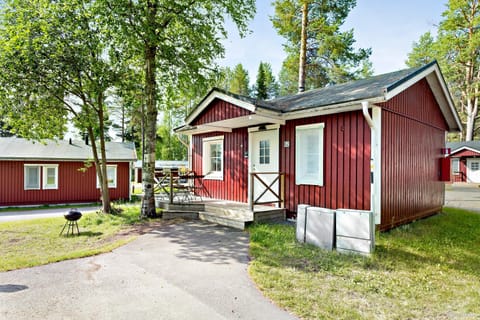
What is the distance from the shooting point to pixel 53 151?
14.6m

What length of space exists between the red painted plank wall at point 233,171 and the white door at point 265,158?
32 cm

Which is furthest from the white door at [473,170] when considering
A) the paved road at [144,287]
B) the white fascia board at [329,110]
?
the paved road at [144,287]

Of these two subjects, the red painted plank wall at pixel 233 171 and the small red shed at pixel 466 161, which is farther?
the small red shed at pixel 466 161

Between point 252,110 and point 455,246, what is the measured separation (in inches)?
203

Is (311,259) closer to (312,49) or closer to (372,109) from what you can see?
(372,109)

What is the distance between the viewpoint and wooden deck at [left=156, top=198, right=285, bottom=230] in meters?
6.84

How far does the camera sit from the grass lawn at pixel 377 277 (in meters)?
3.04

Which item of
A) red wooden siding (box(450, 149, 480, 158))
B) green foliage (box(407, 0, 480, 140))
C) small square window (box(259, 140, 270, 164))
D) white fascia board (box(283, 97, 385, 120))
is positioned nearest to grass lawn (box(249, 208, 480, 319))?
small square window (box(259, 140, 270, 164))

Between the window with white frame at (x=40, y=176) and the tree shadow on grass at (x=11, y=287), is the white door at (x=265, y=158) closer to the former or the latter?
the tree shadow on grass at (x=11, y=287)

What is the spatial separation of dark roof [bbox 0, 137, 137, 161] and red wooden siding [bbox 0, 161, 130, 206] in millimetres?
414

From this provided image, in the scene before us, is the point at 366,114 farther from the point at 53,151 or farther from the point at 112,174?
the point at 53,151

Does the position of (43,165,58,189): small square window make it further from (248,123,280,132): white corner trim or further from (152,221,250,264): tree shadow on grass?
(248,123,280,132): white corner trim

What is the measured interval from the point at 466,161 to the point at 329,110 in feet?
84.8

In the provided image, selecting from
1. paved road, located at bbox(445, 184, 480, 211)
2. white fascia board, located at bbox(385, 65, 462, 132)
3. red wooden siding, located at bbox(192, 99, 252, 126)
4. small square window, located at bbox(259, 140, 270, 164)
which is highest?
white fascia board, located at bbox(385, 65, 462, 132)
